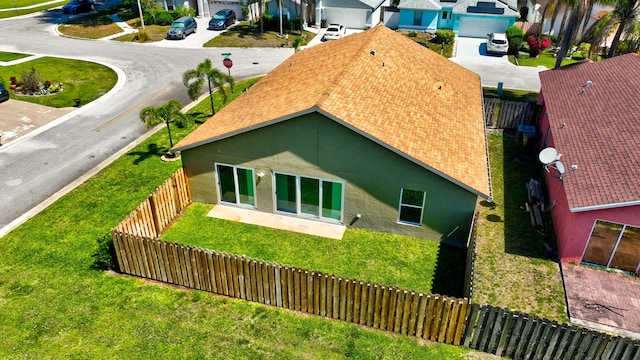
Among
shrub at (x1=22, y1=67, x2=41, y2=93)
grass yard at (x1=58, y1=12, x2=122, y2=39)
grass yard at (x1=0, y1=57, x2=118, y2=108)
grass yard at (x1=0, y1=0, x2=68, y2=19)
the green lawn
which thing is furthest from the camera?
grass yard at (x1=0, y1=0, x2=68, y2=19)

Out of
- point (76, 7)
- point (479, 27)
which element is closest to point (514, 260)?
point (479, 27)

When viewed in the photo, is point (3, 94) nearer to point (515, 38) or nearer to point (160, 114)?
point (160, 114)

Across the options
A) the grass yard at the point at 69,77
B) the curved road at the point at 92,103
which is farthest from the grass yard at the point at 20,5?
the grass yard at the point at 69,77

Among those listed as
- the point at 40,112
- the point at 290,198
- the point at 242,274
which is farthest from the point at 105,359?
the point at 40,112

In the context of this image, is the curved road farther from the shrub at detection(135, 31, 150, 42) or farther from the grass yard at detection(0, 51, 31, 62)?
the shrub at detection(135, 31, 150, 42)

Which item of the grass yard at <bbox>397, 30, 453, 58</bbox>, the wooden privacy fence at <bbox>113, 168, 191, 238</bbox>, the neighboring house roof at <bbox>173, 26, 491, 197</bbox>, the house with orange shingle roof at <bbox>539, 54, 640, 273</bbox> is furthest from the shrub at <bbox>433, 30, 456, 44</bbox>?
the wooden privacy fence at <bbox>113, 168, 191, 238</bbox>

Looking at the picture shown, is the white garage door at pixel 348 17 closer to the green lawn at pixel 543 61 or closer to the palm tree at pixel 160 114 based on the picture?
the green lawn at pixel 543 61

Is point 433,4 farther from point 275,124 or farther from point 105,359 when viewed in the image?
point 105,359
